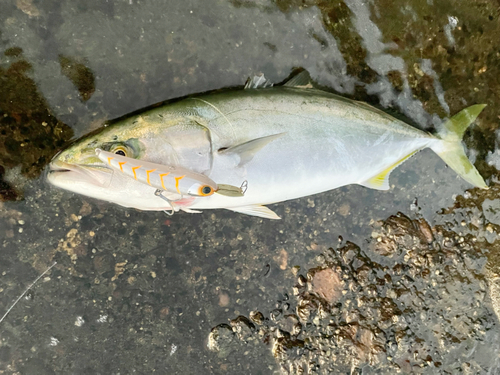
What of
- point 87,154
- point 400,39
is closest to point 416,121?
point 400,39

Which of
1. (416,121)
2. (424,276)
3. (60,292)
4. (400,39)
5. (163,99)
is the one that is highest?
(400,39)

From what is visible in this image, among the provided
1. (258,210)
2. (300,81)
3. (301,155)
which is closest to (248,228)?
(258,210)

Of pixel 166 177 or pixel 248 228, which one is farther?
pixel 248 228

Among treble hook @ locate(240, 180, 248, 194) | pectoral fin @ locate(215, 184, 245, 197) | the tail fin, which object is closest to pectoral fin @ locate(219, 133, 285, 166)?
treble hook @ locate(240, 180, 248, 194)

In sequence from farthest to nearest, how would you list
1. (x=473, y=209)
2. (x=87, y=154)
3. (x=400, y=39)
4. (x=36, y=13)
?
(x=473, y=209) → (x=400, y=39) → (x=36, y=13) → (x=87, y=154)

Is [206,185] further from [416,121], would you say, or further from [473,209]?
[473,209]

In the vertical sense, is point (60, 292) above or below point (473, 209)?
below

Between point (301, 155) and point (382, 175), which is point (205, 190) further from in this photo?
point (382, 175)

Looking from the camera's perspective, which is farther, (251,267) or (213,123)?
(251,267)
